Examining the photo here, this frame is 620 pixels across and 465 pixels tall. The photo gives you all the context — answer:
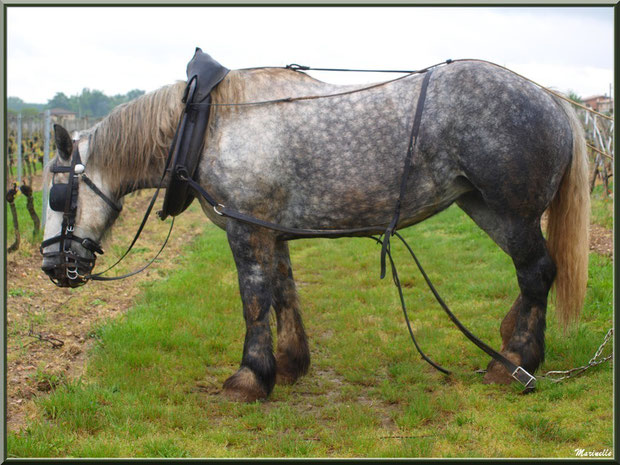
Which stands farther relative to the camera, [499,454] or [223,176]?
[223,176]

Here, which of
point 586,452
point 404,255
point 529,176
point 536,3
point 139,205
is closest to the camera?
point 586,452

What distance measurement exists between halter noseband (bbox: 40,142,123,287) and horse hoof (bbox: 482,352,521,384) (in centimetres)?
305

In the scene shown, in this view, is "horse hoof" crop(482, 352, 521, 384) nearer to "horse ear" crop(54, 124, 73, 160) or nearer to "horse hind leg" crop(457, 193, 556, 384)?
"horse hind leg" crop(457, 193, 556, 384)

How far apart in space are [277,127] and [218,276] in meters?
3.75

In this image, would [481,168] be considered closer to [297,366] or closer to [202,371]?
[297,366]

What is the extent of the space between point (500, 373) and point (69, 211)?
330 cm

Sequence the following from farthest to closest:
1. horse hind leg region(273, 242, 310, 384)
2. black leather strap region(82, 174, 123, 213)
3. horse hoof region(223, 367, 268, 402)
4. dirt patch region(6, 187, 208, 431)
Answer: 1. horse hind leg region(273, 242, 310, 384)
2. dirt patch region(6, 187, 208, 431)
3. black leather strap region(82, 174, 123, 213)
4. horse hoof region(223, 367, 268, 402)

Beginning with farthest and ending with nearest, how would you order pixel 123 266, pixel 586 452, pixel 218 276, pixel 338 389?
pixel 123 266 → pixel 218 276 → pixel 338 389 → pixel 586 452

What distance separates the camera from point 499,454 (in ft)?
10.3

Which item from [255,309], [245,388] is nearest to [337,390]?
[245,388]

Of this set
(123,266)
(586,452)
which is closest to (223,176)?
(586,452)

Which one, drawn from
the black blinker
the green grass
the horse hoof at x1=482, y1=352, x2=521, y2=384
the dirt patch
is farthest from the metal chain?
the black blinker

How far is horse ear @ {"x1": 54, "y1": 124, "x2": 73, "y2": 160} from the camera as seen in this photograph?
3975 millimetres

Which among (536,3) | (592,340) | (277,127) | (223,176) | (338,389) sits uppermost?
(536,3)
